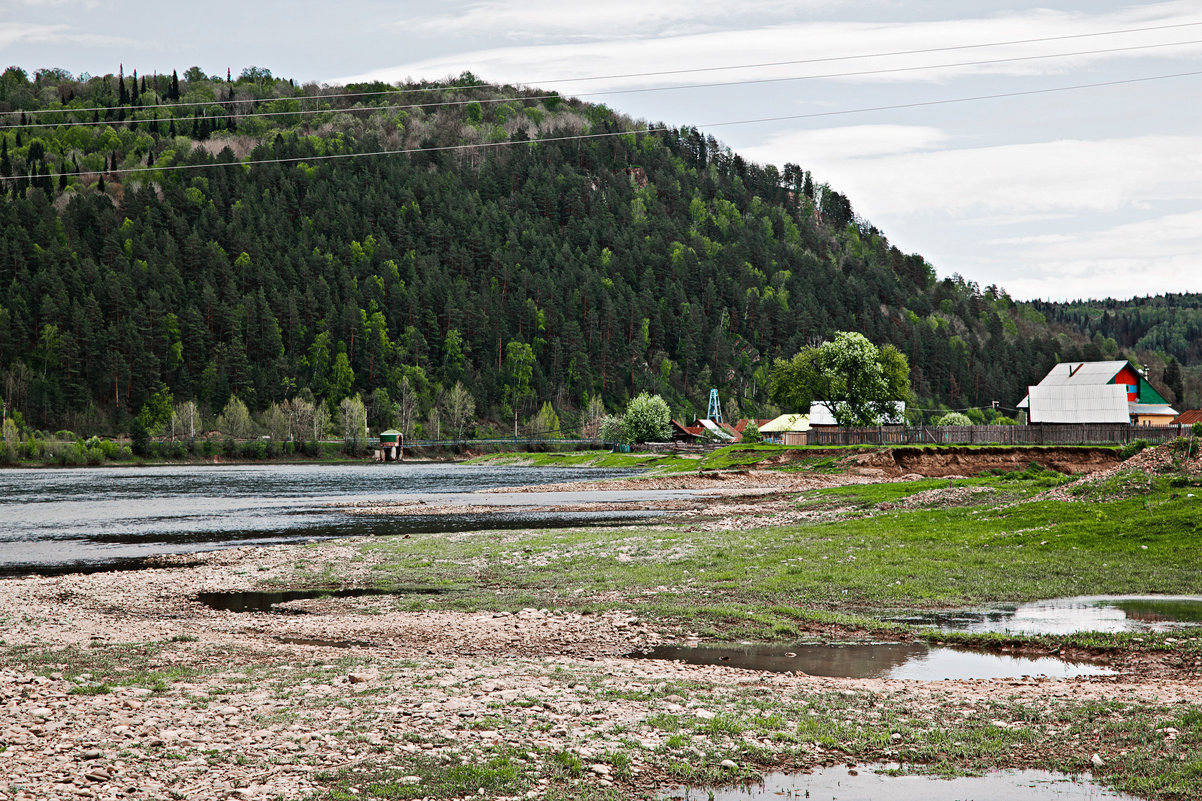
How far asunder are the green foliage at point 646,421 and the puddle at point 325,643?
6345 inches

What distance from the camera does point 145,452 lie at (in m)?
190

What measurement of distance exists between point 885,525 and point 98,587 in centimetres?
2548

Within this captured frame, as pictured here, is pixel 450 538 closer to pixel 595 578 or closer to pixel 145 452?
pixel 595 578

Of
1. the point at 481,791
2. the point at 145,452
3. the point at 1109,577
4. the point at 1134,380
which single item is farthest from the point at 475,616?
the point at 145,452

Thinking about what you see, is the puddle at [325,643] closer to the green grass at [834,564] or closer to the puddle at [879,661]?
the green grass at [834,564]

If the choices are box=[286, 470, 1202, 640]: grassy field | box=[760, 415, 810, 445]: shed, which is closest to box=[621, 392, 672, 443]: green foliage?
box=[760, 415, 810, 445]: shed

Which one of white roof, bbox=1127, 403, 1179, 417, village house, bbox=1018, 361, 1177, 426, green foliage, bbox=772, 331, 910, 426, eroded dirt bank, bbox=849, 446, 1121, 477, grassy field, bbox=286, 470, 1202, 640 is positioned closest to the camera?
grassy field, bbox=286, 470, 1202, 640

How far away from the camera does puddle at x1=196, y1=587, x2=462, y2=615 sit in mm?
23719

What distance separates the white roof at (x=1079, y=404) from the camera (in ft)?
375

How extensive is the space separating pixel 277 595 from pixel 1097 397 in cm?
11644

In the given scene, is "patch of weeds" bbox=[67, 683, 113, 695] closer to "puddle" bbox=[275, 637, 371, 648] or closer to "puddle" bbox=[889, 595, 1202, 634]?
"puddle" bbox=[275, 637, 371, 648]

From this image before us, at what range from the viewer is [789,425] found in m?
156

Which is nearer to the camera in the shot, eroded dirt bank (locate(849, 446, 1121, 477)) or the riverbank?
the riverbank

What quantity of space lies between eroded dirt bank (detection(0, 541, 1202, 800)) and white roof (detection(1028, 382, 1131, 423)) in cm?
11291
